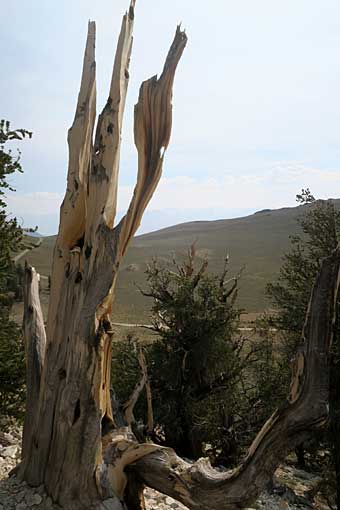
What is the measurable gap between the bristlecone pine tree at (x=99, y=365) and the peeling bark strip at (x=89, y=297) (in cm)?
1

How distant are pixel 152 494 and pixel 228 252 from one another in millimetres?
55138

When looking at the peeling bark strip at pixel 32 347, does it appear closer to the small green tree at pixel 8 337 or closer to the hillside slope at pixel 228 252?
the small green tree at pixel 8 337

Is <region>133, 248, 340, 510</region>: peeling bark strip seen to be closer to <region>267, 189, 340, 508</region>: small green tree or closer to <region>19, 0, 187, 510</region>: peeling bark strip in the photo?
<region>19, 0, 187, 510</region>: peeling bark strip

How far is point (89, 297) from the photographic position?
4.45 metres

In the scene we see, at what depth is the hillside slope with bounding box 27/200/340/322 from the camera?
4284 centimetres

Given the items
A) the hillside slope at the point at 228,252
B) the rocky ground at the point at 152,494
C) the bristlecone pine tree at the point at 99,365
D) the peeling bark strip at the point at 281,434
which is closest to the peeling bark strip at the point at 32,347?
the bristlecone pine tree at the point at 99,365

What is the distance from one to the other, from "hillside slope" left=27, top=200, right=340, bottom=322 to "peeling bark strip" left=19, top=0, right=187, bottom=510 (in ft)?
63.5

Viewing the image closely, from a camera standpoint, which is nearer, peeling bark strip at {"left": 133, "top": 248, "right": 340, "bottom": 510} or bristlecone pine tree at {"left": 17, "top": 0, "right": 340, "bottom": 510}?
peeling bark strip at {"left": 133, "top": 248, "right": 340, "bottom": 510}

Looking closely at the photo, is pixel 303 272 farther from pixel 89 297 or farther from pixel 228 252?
pixel 228 252

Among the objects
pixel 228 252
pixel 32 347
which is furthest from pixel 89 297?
pixel 228 252

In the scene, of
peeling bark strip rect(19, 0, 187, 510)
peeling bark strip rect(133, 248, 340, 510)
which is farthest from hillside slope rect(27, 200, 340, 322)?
peeling bark strip rect(133, 248, 340, 510)

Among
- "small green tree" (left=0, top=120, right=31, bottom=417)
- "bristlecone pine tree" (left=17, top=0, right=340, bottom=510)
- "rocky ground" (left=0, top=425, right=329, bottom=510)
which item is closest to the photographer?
"bristlecone pine tree" (left=17, top=0, right=340, bottom=510)

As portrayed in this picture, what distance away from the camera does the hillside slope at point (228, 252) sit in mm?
42844

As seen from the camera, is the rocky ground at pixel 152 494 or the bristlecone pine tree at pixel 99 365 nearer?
the bristlecone pine tree at pixel 99 365
